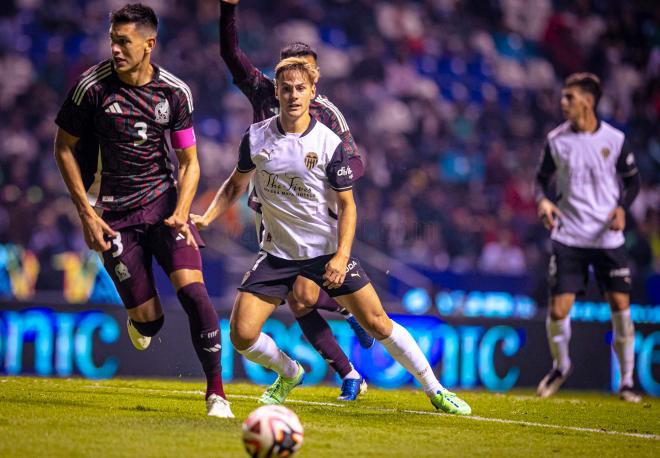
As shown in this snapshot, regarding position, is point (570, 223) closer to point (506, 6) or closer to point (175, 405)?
point (175, 405)

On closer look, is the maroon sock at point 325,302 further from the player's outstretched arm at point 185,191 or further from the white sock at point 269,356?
the player's outstretched arm at point 185,191

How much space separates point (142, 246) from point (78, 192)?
23.3 inches

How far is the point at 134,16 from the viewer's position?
244 inches

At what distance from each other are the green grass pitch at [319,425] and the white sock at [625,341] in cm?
105

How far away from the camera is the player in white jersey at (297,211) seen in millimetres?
6410

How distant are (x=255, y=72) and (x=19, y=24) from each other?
9.62 meters

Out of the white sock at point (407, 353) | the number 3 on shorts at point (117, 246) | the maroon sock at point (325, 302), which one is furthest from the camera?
the maroon sock at point (325, 302)

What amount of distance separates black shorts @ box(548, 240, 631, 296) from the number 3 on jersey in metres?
4.53

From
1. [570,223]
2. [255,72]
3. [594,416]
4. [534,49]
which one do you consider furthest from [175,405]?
[534,49]

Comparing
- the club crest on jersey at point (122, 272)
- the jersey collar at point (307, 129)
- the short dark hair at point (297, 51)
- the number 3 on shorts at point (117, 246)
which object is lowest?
the club crest on jersey at point (122, 272)

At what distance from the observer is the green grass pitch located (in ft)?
16.9

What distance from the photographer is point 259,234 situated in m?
7.18

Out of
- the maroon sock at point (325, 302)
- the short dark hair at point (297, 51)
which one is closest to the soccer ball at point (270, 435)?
the maroon sock at point (325, 302)

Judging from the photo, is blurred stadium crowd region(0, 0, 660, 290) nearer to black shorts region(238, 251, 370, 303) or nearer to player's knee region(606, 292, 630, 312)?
player's knee region(606, 292, 630, 312)
